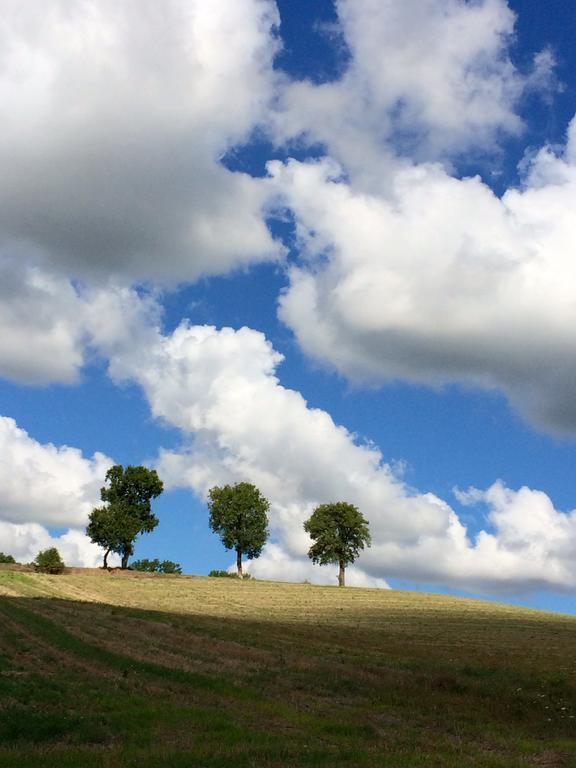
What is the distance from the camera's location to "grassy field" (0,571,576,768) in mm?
15938

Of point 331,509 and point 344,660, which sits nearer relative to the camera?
point 344,660

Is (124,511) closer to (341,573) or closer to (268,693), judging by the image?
(341,573)

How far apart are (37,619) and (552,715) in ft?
103


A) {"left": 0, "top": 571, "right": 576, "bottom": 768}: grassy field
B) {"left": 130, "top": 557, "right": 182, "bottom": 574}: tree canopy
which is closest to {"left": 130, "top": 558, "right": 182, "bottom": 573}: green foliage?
{"left": 130, "top": 557, "right": 182, "bottom": 574}: tree canopy

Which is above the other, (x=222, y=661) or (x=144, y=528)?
(x=144, y=528)

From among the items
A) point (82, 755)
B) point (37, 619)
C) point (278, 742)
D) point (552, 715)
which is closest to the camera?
point (82, 755)

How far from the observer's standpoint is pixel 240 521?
129 metres

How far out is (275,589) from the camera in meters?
100

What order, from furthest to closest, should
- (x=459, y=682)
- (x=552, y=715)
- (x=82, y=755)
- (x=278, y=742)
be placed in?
(x=459, y=682), (x=552, y=715), (x=278, y=742), (x=82, y=755)

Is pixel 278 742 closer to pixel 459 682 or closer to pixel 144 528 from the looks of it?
pixel 459 682

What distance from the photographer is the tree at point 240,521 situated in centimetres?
12775

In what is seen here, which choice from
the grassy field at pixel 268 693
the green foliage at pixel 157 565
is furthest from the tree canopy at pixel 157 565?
the grassy field at pixel 268 693

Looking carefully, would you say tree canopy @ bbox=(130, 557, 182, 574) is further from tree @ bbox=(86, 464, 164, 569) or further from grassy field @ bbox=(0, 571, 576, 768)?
grassy field @ bbox=(0, 571, 576, 768)

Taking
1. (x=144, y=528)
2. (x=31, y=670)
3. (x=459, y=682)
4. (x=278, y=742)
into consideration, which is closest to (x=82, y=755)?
(x=278, y=742)
